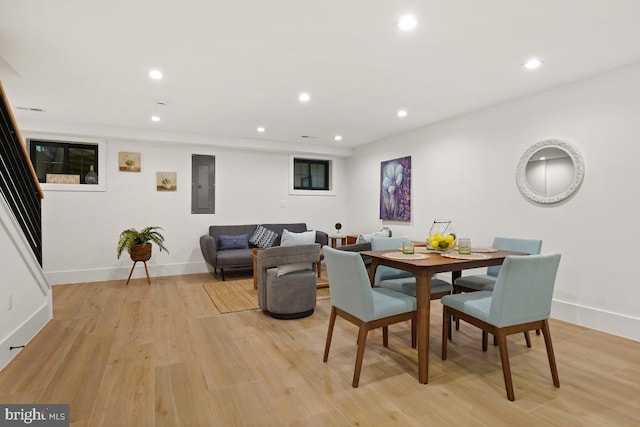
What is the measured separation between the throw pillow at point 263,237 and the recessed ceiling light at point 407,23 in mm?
4270

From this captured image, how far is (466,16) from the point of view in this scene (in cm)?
222

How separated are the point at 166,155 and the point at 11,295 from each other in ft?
11.6

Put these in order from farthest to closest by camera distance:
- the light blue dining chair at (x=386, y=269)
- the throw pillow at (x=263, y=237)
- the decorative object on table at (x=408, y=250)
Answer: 1. the throw pillow at (x=263, y=237)
2. the light blue dining chair at (x=386, y=269)
3. the decorative object on table at (x=408, y=250)

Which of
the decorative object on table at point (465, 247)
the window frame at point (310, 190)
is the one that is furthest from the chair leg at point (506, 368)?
the window frame at point (310, 190)

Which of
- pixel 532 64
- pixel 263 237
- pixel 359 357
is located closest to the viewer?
pixel 359 357

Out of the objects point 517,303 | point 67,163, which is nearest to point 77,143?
point 67,163

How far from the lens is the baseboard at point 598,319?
296 cm

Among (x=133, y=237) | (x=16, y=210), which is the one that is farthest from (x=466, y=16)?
(x=133, y=237)

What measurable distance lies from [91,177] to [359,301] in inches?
201

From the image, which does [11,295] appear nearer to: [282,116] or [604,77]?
[282,116]

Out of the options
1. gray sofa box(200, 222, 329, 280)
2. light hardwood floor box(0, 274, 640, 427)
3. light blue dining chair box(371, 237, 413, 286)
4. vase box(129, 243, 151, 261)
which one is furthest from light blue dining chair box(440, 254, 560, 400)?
vase box(129, 243, 151, 261)

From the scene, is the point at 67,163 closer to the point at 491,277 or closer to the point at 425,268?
the point at 425,268

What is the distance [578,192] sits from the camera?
332cm

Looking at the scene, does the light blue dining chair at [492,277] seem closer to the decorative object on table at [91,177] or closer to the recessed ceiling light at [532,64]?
the recessed ceiling light at [532,64]
